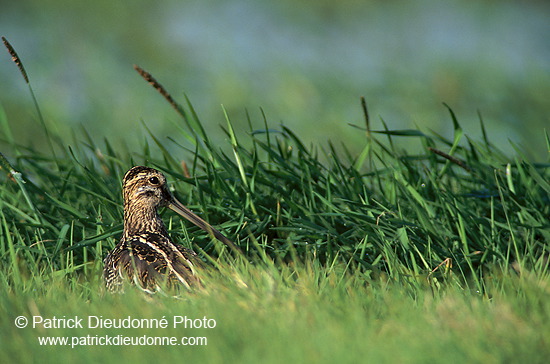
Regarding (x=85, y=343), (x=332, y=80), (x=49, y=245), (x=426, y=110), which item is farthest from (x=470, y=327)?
(x=332, y=80)

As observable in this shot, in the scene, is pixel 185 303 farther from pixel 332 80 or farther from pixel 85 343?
pixel 332 80

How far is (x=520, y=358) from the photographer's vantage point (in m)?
2.66

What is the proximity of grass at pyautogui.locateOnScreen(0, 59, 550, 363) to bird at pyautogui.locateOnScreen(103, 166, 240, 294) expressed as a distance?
0.10m

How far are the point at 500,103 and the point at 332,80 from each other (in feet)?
7.43

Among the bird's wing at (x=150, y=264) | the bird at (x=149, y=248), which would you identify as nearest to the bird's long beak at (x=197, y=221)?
the bird at (x=149, y=248)

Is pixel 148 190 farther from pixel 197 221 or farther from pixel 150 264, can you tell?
pixel 150 264

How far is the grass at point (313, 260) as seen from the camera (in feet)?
9.22

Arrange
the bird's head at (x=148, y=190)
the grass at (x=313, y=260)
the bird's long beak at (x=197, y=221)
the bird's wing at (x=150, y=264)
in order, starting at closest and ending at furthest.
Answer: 1. the grass at (x=313, y=260)
2. the bird's wing at (x=150, y=264)
3. the bird's long beak at (x=197, y=221)
4. the bird's head at (x=148, y=190)

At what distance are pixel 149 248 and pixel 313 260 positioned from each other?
89cm

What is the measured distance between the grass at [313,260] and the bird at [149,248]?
103mm

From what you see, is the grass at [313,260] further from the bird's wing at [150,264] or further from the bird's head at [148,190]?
the bird's head at [148,190]

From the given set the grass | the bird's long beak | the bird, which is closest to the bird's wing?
the bird

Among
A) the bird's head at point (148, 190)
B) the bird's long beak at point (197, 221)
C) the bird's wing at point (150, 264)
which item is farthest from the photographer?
the bird's head at point (148, 190)

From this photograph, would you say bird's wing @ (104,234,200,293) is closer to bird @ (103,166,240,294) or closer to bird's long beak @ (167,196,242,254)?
bird @ (103,166,240,294)
